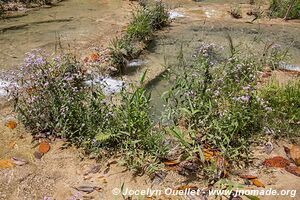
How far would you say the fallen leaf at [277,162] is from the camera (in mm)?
3699

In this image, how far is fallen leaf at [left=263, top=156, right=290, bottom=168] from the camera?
3699 millimetres

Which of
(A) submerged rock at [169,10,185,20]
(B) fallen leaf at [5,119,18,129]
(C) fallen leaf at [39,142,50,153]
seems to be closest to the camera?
(C) fallen leaf at [39,142,50,153]

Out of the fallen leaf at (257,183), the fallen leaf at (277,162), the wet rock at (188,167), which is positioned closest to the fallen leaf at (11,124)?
the wet rock at (188,167)

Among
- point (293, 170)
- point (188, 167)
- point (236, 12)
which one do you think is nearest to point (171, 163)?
point (188, 167)

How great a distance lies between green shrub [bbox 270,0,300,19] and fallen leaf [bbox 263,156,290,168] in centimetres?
654

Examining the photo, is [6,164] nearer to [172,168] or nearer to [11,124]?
[11,124]

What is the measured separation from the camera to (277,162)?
147 inches

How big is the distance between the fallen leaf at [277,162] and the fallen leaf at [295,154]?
92 mm

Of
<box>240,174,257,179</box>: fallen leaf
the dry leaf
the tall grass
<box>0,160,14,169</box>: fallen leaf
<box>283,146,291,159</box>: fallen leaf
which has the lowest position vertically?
<box>0,160,14,169</box>: fallen leaf

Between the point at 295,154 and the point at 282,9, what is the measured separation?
6617mm

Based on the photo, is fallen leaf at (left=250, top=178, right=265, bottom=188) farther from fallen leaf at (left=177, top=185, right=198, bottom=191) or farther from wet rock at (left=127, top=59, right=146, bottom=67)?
wet rock at (left=127, top=59, right=146, bottom=67)

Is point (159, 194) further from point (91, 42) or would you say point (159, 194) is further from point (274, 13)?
point (274, 13)

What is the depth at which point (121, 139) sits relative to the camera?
4031mm

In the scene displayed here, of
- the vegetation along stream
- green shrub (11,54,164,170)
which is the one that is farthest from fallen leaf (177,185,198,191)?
green shrub (11,54,164,170)
